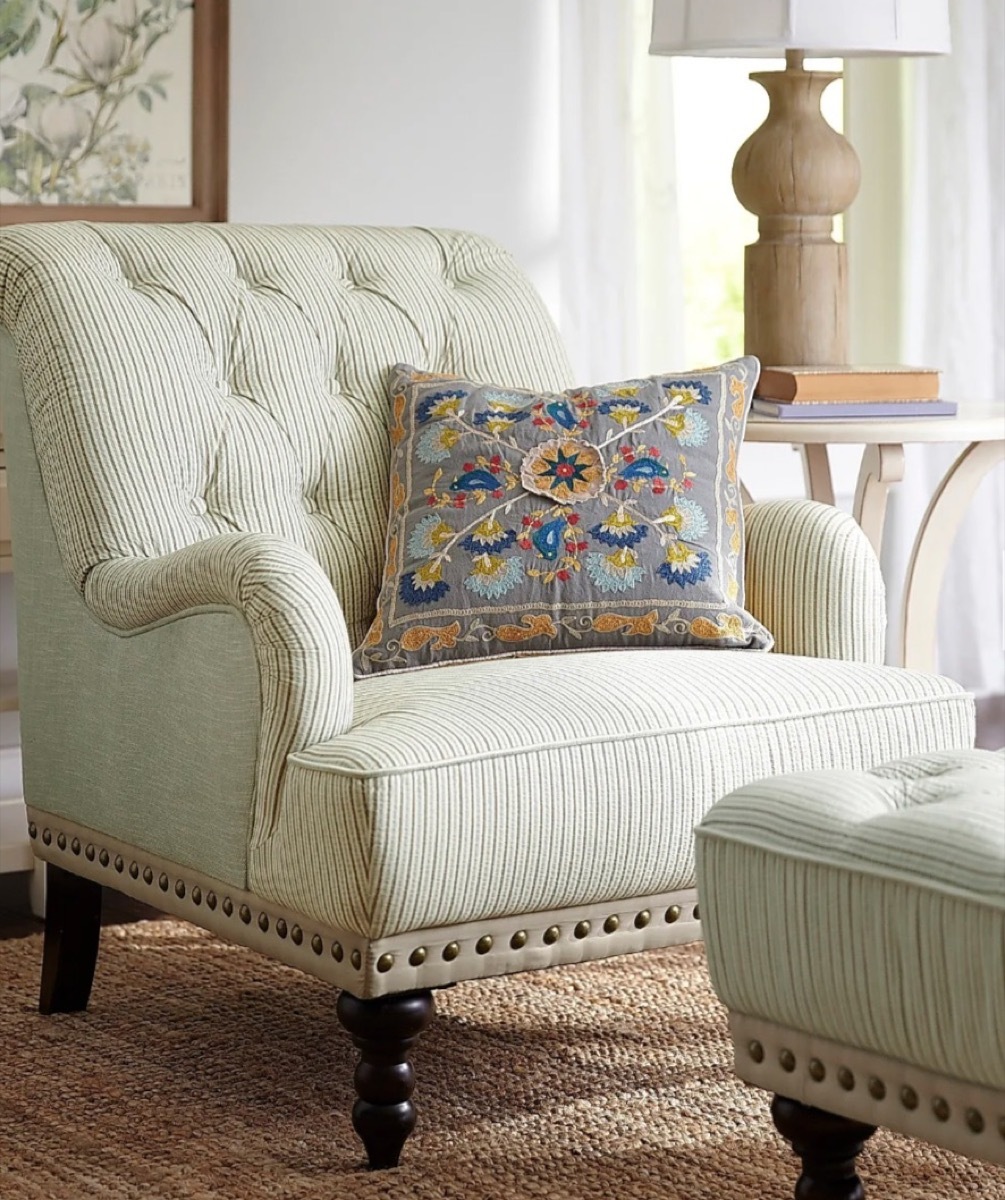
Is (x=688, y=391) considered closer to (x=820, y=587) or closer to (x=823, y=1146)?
(x=820, y=587)

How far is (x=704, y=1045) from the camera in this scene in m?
2.10

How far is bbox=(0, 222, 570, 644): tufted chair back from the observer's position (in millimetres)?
2080

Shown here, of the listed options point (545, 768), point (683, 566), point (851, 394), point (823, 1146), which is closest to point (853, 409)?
point (851, 394)

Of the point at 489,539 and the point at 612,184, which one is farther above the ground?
the point at 612,184

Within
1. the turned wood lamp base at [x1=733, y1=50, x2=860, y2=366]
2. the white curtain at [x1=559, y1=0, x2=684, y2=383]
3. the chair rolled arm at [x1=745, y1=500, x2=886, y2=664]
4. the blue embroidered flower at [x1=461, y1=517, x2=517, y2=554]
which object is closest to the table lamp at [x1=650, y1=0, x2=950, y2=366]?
the turned wood lamp base at [x1=733, y1=50, x2=860, y2=366]

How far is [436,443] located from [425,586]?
0.60ft

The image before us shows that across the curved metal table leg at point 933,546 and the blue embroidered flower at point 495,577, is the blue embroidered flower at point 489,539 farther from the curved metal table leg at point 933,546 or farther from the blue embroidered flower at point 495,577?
the curved metal table leg at point 933,546

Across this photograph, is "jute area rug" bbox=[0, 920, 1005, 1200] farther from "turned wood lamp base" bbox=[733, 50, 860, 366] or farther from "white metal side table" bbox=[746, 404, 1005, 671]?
"turned wood lamp base" bbox=[733, 50, 860, 366]

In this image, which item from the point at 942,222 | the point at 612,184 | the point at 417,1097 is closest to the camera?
the point at 417,1097

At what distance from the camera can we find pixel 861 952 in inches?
52.2

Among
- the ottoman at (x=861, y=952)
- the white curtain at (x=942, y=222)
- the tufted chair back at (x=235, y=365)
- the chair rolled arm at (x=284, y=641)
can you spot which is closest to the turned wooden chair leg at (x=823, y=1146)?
the ottoman at (x=861, y=952)

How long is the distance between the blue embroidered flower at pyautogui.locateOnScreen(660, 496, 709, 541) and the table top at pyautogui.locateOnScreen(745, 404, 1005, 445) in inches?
18.4

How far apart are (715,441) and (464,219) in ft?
3.71

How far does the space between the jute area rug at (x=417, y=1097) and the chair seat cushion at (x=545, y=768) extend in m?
0.25
